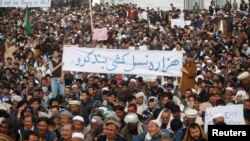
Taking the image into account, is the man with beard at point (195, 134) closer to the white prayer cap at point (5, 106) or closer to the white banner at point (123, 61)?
the white prayer cap at point (5, 106)

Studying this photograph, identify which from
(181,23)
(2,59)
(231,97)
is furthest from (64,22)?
(231,97)

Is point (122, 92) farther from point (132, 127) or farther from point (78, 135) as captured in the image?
point (78, 135)

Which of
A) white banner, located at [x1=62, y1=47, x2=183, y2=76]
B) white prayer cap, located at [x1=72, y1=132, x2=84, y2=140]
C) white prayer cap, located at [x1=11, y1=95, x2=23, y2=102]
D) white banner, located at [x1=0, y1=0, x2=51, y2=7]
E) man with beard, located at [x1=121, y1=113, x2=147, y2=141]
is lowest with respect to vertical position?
white prayer cap, located at [x1=11, y1=95, x2=23, y2=102]

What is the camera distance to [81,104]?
32.7 ft

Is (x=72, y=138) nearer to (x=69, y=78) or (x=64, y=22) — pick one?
(x=69, y=78)

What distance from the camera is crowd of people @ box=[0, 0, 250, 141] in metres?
8.01

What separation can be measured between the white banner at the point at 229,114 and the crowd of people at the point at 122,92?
0.11 metres

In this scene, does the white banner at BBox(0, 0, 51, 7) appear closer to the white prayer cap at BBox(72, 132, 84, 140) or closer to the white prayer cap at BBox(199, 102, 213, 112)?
the white prayer cap at BBox(199, 102, 213, 112)

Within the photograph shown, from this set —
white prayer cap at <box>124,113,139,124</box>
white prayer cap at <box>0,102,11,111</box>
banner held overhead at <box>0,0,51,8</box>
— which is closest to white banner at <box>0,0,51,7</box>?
banner held overhead at <box>0,0,51,8</box>

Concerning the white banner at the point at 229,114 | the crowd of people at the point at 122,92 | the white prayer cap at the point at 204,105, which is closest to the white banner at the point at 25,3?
the crowd of people at the point at 122,92

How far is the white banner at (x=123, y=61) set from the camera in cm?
1167

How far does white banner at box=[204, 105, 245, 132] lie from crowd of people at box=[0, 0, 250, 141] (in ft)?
0.35

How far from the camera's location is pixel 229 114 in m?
8.45

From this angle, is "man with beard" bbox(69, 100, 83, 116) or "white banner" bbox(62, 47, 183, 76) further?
"white banner" bbox(62, 47, 183, 76)
